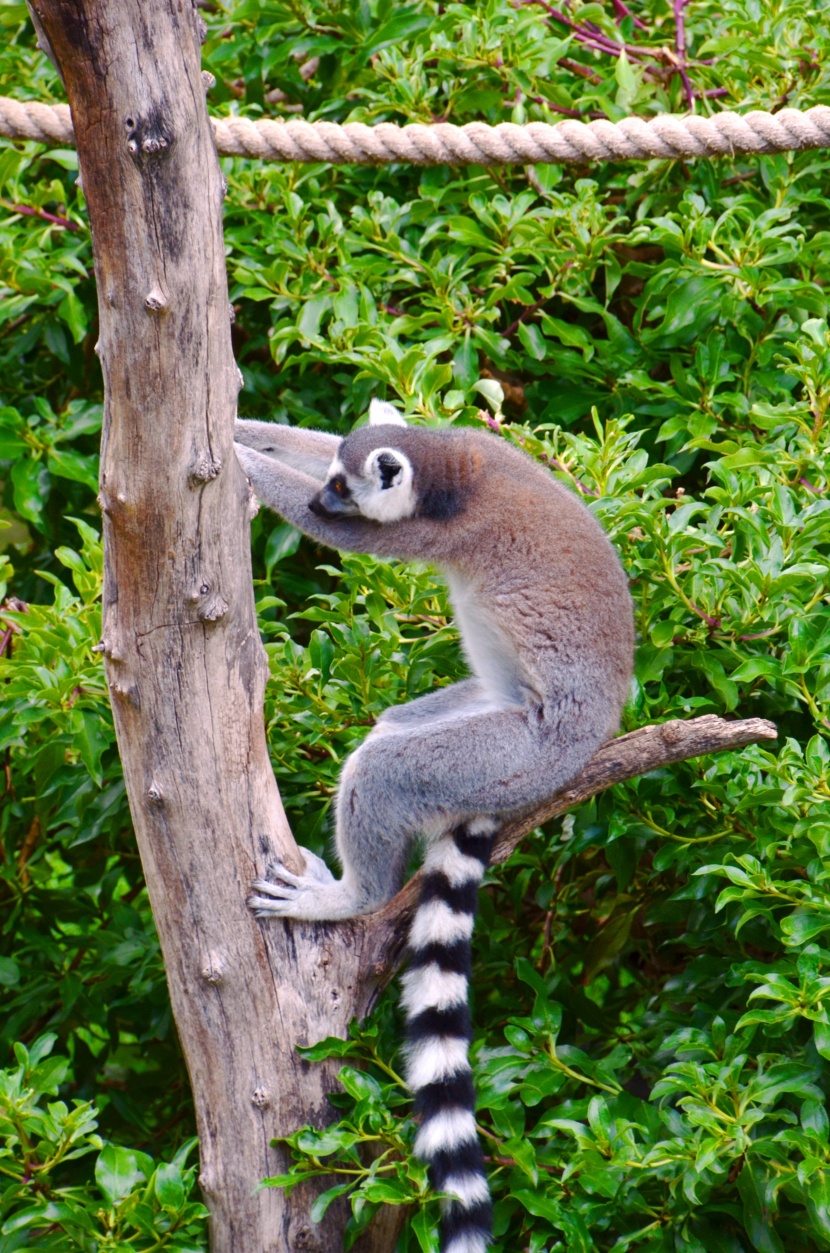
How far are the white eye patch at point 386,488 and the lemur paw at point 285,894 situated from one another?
1.06m

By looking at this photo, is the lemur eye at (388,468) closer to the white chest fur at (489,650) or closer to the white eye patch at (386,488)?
the white eye patch at (386,488)

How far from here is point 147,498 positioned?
2.47 metres

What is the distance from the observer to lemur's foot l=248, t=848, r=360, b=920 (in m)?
2.80

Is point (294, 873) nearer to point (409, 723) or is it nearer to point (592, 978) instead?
point (409, 723)

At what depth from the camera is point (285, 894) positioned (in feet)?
9.23

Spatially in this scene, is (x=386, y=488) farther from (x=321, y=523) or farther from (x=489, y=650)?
(x=489, y=650)

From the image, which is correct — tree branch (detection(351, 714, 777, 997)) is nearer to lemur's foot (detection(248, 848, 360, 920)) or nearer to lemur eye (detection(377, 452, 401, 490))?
lemur's foot (detection(248, 848, 360, 920))

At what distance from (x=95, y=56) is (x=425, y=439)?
1490 mm

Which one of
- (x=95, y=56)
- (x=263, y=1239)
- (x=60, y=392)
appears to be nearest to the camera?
(x=95, y=56)

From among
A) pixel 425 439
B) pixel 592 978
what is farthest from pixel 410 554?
pixel 592 978

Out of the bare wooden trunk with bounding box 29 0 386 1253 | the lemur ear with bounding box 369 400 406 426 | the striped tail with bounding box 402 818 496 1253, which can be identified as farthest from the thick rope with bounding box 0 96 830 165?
the striped tail with bounding box 402 818 496 1253

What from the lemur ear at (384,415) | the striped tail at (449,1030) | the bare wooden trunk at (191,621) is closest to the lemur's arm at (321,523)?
the lemur ear at (384,415)

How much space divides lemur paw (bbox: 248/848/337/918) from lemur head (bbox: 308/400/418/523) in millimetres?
1058

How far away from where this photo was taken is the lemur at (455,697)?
2.72 m
